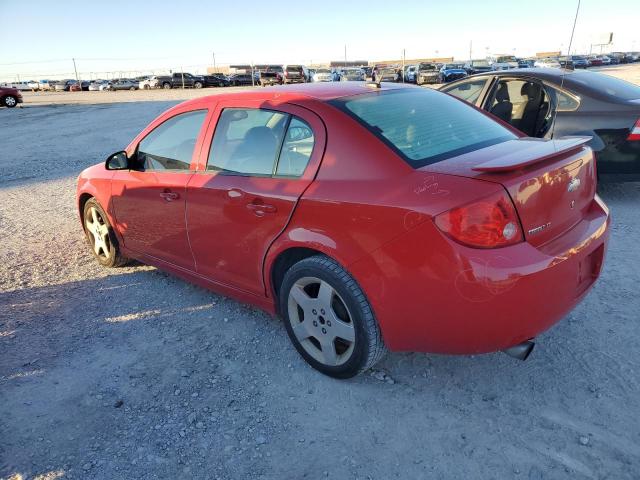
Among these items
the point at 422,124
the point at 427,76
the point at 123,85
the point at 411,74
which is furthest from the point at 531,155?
the point at 123,85

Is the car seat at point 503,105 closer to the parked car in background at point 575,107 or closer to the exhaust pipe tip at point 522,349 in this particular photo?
the parked car in background at point 575,107

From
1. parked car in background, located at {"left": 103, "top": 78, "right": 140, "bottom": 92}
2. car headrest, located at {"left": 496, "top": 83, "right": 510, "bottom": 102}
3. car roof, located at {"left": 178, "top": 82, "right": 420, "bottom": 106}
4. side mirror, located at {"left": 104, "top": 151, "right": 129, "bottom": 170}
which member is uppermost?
car roof, located at {"left": 178, "top": 82, "right": 420, "bottom": 106}

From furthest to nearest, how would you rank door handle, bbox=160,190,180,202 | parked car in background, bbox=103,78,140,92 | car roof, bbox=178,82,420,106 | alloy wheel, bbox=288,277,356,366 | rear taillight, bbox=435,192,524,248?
parked car in background, bbox=103,78,140,92 → door handle, bbox=160,190,180,202 → car roof, bbox=178,82,420,106 → alloy wheel, bbox=288,277,356,366 → rear taillight, bbox=435,192,524,248

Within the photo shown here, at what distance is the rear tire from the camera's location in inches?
1114

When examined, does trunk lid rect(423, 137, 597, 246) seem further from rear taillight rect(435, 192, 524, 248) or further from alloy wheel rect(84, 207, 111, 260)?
alloy wheel rect(84, 207, 111, 260)

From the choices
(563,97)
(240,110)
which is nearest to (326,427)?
(240,110)

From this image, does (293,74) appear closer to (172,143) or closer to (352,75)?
(352,75)

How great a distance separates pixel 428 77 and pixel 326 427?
1431 inches

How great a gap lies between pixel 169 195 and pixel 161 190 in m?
0.11

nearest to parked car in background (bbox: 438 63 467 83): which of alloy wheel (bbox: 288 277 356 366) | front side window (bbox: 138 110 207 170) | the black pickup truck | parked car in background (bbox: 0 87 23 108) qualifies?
the black pickup truck

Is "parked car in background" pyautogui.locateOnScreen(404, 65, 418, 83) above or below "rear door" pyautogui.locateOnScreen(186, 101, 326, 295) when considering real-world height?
below

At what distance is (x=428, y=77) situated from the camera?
117ft

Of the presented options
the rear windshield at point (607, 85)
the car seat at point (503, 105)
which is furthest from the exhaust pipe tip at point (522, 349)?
the car seat at point (503, 105)

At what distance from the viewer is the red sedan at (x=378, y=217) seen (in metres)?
2.16
